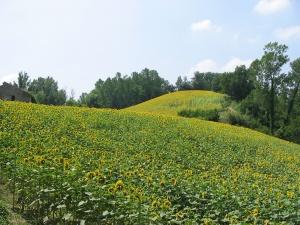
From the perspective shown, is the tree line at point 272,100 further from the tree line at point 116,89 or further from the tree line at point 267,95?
the tree line at point 116,89

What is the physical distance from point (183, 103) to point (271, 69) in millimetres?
13482

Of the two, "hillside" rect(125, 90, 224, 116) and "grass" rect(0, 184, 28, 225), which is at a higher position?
"hillside" rect(125, 90, 224, 116)

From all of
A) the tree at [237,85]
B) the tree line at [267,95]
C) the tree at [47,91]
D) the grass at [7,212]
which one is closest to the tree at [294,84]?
the tree line at [267,95]

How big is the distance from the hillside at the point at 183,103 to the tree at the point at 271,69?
6.69 metres

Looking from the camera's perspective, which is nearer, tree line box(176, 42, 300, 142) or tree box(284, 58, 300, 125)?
tree line box(176, 42, 300, 142)

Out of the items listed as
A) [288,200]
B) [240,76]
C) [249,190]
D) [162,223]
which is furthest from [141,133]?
[240,76]

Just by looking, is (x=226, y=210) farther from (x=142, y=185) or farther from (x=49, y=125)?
(x=49, y=125)

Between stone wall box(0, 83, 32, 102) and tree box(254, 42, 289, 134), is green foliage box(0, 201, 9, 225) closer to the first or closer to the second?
stone wall box(0, 83, 32, 102)

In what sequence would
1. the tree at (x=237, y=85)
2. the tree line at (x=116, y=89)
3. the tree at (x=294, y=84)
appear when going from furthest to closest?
the tree line at (x=116, y=89) → the tree at (x=237, y=85) → the tree at (x=294, y=84)

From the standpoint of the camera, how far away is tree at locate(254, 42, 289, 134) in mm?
65625

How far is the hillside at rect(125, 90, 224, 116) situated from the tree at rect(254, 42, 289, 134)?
22.0 ft

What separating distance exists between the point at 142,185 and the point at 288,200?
3.09 metres

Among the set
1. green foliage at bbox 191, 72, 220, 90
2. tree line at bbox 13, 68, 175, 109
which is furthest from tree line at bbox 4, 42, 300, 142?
green foliage at bbox 191, 72, 220, 90

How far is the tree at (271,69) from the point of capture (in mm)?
65625
